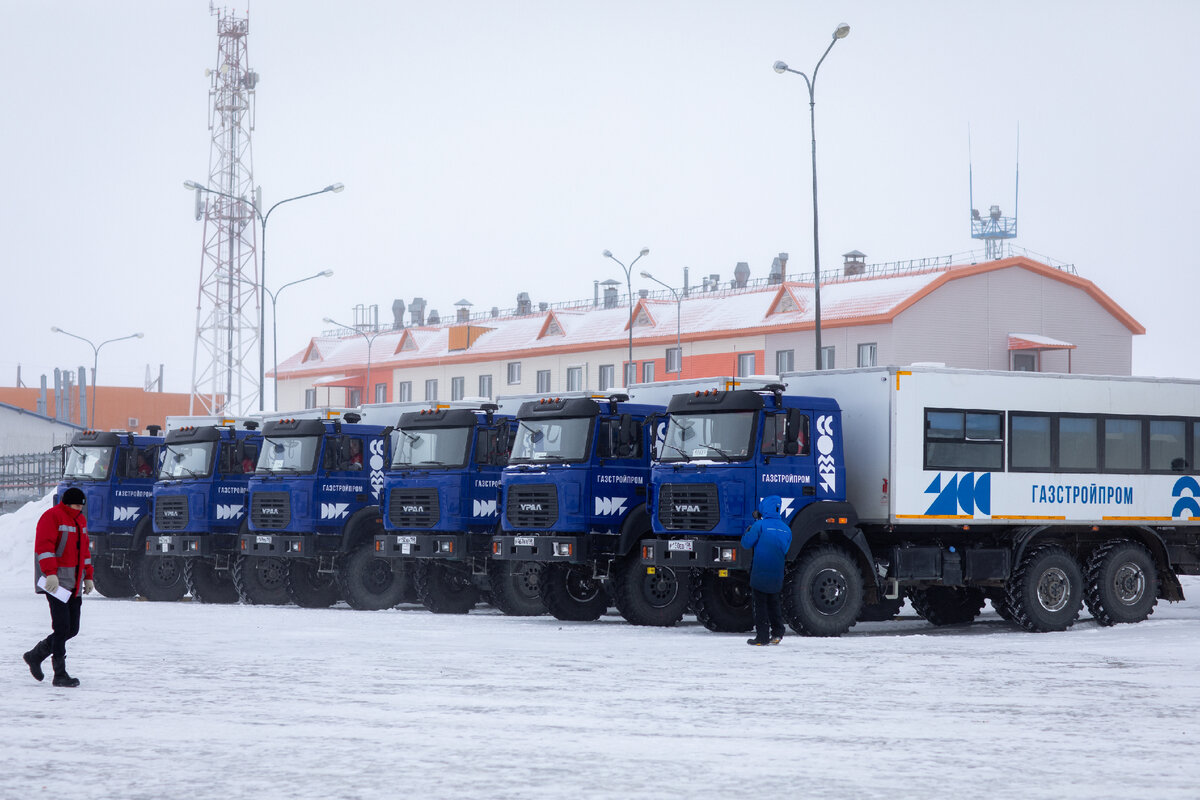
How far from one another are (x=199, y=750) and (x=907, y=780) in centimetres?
412

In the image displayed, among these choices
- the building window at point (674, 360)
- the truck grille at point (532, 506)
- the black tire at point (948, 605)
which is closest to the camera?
the truck grille at point (532, 506)

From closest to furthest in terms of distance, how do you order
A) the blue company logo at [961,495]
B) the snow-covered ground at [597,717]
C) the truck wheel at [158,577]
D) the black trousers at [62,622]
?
the snow-covered ground at [597,717]
the black trousers at [62,622]
the blue company logo at [961,495]
the truck wheel at [158,577]

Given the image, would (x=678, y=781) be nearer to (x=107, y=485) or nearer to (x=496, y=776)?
(x=496, y=776)

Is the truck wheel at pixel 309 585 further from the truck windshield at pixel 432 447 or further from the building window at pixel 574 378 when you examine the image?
the building window at pixel 574 378

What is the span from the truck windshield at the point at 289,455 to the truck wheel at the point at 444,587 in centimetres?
260

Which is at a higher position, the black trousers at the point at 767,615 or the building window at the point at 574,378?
the building window at the point at 574,378

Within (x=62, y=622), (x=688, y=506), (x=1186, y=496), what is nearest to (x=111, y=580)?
(x=688, y=506)

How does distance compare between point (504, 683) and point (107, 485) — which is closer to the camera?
point (504, 683)

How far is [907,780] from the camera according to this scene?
8672 millimetres

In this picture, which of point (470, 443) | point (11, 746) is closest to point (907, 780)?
point (11, 746)

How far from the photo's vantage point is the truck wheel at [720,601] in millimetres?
19859

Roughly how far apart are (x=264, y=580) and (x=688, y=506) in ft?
33.0

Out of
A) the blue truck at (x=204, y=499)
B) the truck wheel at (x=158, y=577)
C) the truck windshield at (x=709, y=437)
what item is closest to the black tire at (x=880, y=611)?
the truck windshield at (x=709, y=437)

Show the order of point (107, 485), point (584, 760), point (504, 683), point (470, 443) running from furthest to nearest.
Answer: point (107, 485), point (470, 443), point (504, 683), point (584, 760)
